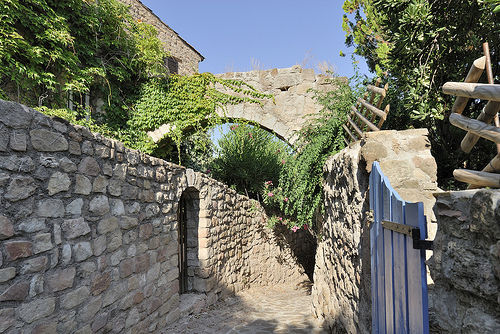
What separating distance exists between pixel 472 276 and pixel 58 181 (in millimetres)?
2343

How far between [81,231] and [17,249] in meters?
0.50

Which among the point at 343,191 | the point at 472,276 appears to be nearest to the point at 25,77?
the point at 343,191

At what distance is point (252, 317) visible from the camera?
14.8 ft

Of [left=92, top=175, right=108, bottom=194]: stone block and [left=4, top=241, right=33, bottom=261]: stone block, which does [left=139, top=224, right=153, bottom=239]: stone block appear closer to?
[left=92, top=175, right=108, bottom=194]: stone block

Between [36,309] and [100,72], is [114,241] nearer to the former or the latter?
[36,309]

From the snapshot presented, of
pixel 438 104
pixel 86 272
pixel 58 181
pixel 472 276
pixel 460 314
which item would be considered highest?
pixel 438 104

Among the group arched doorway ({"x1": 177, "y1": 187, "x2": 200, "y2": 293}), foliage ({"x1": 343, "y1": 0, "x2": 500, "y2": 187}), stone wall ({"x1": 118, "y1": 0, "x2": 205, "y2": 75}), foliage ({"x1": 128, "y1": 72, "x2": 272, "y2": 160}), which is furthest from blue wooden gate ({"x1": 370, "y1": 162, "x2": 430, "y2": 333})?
stone wall ({"x1": 118, "y1": 0, "x2": 205, "y2": 75})

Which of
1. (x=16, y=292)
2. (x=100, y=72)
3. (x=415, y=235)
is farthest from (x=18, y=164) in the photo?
(x=100, y=72)

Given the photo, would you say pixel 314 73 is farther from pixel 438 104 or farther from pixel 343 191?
pixel 343 191

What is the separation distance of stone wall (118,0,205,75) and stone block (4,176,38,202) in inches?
219

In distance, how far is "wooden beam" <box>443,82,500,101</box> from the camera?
3.12ft

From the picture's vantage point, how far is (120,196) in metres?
2.77

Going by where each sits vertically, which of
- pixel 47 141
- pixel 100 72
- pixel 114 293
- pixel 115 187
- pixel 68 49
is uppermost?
pixel 68 49

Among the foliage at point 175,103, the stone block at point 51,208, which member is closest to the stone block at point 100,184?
the stone block at point 51,208
